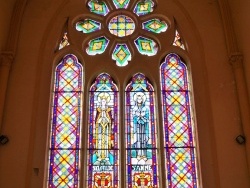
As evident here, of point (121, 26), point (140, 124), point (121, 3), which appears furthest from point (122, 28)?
point (140, 124)

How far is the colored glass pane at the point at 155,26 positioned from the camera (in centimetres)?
973

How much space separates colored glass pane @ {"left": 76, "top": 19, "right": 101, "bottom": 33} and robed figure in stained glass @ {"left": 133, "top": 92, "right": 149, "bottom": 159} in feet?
5.50

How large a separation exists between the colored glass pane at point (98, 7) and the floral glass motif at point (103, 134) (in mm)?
1456

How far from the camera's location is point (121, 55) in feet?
31.0

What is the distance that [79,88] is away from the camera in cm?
904

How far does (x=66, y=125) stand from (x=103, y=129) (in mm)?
647
